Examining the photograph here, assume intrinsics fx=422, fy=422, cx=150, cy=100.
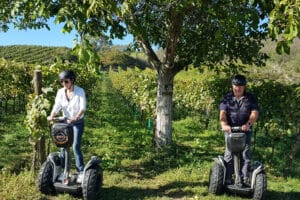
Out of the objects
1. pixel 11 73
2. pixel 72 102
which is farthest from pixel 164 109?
pixel 11 73

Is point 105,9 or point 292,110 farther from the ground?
point 105,9

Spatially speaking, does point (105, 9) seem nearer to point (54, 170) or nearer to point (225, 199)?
point (54, 170)

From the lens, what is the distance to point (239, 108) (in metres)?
6.23

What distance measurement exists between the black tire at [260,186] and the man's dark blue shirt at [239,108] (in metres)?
0.81

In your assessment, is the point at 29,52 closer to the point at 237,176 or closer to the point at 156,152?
the point at 156,152

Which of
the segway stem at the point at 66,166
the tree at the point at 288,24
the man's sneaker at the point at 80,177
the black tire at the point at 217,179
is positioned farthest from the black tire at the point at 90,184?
the tree at the point at 288,24

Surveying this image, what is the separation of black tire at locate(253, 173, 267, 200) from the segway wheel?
2.98m

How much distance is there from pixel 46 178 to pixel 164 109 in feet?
13.8

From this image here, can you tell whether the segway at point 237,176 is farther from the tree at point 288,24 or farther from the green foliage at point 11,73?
the green foliage at point 11,73

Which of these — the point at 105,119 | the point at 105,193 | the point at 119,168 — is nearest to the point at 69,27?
the point at 105,193

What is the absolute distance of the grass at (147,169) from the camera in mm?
6645

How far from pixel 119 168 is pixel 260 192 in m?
3.09

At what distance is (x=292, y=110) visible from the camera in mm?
8312

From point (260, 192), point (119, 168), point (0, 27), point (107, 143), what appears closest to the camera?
point (260, 192)
